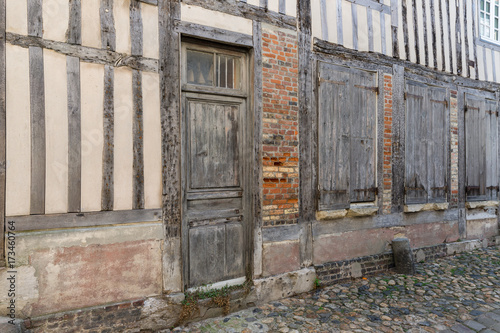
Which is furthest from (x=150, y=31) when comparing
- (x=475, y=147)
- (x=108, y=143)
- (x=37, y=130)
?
(x=475, y=147)

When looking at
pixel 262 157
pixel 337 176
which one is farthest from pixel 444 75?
pixel 262 157

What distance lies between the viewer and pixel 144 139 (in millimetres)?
3646

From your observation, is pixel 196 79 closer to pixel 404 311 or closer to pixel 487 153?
pixel 404 311

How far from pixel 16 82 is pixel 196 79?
5.89ft

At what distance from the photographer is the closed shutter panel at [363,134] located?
5.32m

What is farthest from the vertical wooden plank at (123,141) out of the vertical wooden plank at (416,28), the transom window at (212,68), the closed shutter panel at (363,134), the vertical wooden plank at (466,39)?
the vertical wooden plank at (466,39)

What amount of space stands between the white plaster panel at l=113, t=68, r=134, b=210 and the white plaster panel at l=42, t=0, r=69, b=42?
574 millimetres

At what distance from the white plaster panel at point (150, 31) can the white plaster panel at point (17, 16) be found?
1047 mm

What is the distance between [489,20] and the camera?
24.2 feet

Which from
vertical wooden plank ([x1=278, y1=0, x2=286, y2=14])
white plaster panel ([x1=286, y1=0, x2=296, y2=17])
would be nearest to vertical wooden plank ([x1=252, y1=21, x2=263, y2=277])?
vertical wooden plank ([x1=278, y1=0, x2=286, y2=14])

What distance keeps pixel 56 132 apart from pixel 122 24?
128 cm

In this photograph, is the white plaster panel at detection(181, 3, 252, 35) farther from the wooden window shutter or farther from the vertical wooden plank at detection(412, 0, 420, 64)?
the vertical wooden plank at detection(412, 0, 420, 64)

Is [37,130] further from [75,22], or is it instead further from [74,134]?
[75,22]

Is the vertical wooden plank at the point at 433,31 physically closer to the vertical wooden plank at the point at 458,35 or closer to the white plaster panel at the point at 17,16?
the vertical wooden plank at the point at 458,35
